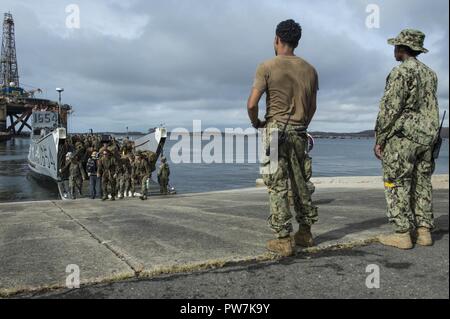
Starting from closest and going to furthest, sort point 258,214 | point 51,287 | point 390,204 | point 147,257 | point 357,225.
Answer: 1. point 51,287
2. point 147,257
3. point 390,204
4. point 357,225
5. point 258,214

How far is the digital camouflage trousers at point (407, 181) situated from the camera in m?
3.62

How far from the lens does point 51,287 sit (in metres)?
2.78

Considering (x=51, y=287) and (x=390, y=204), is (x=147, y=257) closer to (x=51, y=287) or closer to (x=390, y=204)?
(x=51, y=287)

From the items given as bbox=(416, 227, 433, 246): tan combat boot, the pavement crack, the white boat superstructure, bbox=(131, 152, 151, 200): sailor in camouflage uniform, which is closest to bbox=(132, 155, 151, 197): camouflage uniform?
bbox=(131, 152, 151, 200): sailor in camouflage uniform

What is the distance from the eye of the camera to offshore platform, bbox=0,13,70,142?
85.9 meters

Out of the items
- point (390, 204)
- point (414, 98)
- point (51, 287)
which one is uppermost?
point (414, 98)

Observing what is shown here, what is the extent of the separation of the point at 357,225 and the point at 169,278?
109 inches

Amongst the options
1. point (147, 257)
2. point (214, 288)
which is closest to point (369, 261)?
point (214, 288)

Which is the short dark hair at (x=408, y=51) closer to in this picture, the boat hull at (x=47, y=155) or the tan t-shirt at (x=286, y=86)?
the tan t-shirt at (x=286, y=86)

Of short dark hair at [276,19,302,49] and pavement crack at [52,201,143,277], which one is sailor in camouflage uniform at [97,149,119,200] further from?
short dark hair at [276,19,302,49]

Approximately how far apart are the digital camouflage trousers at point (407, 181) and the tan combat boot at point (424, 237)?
0.16ft

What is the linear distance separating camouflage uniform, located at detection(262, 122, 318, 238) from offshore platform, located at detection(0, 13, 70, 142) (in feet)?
264

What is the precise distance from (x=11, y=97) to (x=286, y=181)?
99.0 m

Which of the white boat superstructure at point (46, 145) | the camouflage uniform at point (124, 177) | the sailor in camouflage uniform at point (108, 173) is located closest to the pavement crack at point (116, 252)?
the sailor in camouflage uniform at point (108, 173)
